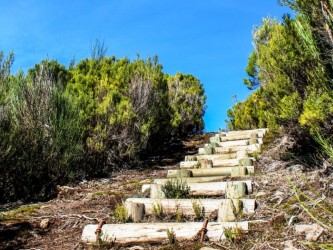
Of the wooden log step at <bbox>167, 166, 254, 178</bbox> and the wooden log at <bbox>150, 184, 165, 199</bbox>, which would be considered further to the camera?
the wooden log step at <bbox>167, 166, 254, 178</bbox>

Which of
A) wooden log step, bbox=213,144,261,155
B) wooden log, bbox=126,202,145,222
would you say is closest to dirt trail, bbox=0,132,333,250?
wooden log, bbox=126,202,145,222

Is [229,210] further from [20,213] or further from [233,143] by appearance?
[233,143]

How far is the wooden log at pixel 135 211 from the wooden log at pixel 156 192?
0.64 metres

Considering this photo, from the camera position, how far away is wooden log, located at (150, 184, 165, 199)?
248 inches

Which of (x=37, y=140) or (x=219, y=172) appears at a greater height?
(x=37, y=140)

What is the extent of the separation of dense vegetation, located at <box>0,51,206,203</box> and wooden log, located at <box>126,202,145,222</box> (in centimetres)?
274

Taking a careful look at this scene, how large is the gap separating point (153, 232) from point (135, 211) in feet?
2.36

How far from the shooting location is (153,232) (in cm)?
493

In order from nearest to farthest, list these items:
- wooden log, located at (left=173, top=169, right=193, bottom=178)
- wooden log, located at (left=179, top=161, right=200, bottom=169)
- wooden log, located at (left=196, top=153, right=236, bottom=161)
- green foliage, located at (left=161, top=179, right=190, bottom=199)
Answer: green foliage, located at (left=161, top=179, right=190, bottom=199) < wooden log, located at (left=173, top=169, right=193, bottom=178) < wooden log, located at (left=179, top=161, right=200, bottom=169) < wooden log, located at (left=196, top=153, right=236, bottom=161)

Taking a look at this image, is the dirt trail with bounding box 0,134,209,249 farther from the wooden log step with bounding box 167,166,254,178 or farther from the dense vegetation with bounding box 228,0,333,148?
the dense vegetation with bounding box 228,0,333,148

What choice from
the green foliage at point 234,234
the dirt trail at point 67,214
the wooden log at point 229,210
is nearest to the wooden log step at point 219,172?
the dirt trail at point 67,214

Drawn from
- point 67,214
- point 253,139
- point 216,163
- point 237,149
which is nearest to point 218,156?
point 216,163

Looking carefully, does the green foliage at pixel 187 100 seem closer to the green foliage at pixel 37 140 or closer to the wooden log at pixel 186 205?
the green foliage at pixel 37 140

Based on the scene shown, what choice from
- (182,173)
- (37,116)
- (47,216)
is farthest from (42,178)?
(182,173)
